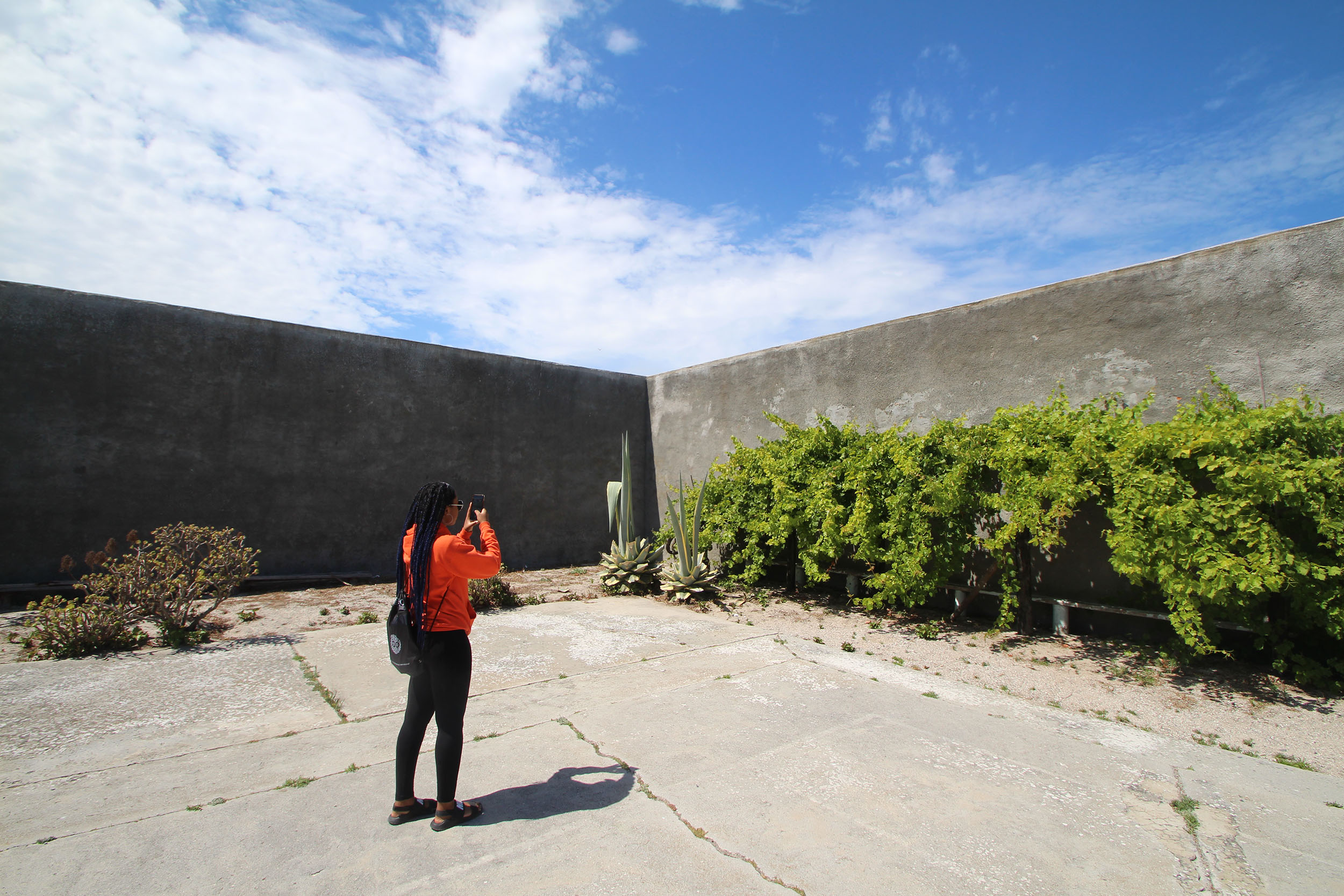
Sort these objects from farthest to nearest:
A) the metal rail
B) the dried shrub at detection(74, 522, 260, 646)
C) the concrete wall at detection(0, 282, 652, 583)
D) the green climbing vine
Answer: the concrete wall at detection(0, 282, 652, 583)
the dried shrub at detection(74, 522, 260, 646)
the metal rail
the green climbing vine

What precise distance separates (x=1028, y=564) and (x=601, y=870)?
4.76 metres

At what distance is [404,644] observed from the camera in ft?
8.80

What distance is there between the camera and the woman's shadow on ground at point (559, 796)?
2781mm

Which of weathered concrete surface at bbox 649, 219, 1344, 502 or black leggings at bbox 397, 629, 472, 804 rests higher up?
weathered concrete surface at bbox 649, 219, 1344, 502

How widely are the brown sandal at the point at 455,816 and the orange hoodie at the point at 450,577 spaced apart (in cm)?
69

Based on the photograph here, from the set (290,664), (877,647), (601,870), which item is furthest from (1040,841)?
(290,664)

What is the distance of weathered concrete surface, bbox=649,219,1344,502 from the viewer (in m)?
4.83

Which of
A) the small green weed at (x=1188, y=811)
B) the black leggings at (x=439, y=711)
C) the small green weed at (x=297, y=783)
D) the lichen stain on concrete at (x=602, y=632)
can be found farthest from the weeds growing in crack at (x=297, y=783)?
the small green weed at (x=1188, y=811)

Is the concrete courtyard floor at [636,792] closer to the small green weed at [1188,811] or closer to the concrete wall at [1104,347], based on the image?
the small green weed at [1188,811]

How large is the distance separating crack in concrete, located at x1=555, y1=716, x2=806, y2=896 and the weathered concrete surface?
504 centimetres

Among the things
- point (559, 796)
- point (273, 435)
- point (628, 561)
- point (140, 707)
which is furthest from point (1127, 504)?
point (273, 435)

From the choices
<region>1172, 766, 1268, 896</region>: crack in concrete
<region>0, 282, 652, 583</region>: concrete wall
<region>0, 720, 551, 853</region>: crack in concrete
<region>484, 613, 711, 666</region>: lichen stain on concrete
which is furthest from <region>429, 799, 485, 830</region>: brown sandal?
<region>0, 282, 652, 583</region>: concrete wall

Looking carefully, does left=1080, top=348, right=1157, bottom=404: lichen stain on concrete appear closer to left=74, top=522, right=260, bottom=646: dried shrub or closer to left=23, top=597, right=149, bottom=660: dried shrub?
left=74, top=522, right=260, bottom=646: dried shrub

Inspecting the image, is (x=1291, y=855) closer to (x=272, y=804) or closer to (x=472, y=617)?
(x=472, y=617)
